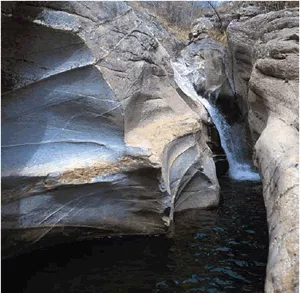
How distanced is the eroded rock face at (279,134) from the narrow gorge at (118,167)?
29 millimetres

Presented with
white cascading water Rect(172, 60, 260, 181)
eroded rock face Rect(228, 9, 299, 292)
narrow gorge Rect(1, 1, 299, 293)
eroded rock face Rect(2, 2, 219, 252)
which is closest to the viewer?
eroded rock face Rect(228, 9, 299, 292)

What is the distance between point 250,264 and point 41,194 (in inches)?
164

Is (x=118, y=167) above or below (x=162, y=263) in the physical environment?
above

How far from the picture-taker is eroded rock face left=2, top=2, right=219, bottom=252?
6754 millimetres

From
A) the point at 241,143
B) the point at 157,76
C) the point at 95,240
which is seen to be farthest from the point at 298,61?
the point at 241,143

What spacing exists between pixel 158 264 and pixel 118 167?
2.03 meters

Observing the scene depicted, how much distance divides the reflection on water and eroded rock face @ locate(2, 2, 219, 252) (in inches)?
16.4

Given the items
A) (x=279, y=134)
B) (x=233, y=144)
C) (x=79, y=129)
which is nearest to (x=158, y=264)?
(x=79, y=129)

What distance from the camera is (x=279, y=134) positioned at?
23.9 feet

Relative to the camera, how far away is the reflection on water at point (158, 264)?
6582 millimetres

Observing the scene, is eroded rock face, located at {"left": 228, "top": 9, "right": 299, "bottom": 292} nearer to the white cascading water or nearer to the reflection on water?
the reflection on water

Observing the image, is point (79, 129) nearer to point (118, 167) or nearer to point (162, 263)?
point (118, 167)

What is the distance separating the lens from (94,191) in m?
7.70

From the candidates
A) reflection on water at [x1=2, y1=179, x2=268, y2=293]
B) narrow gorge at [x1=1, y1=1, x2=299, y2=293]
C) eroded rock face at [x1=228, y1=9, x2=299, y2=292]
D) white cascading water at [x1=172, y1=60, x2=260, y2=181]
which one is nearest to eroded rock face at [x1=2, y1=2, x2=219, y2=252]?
narrow gorge at [x1=1, y1=1, x2=299, y2=293]
